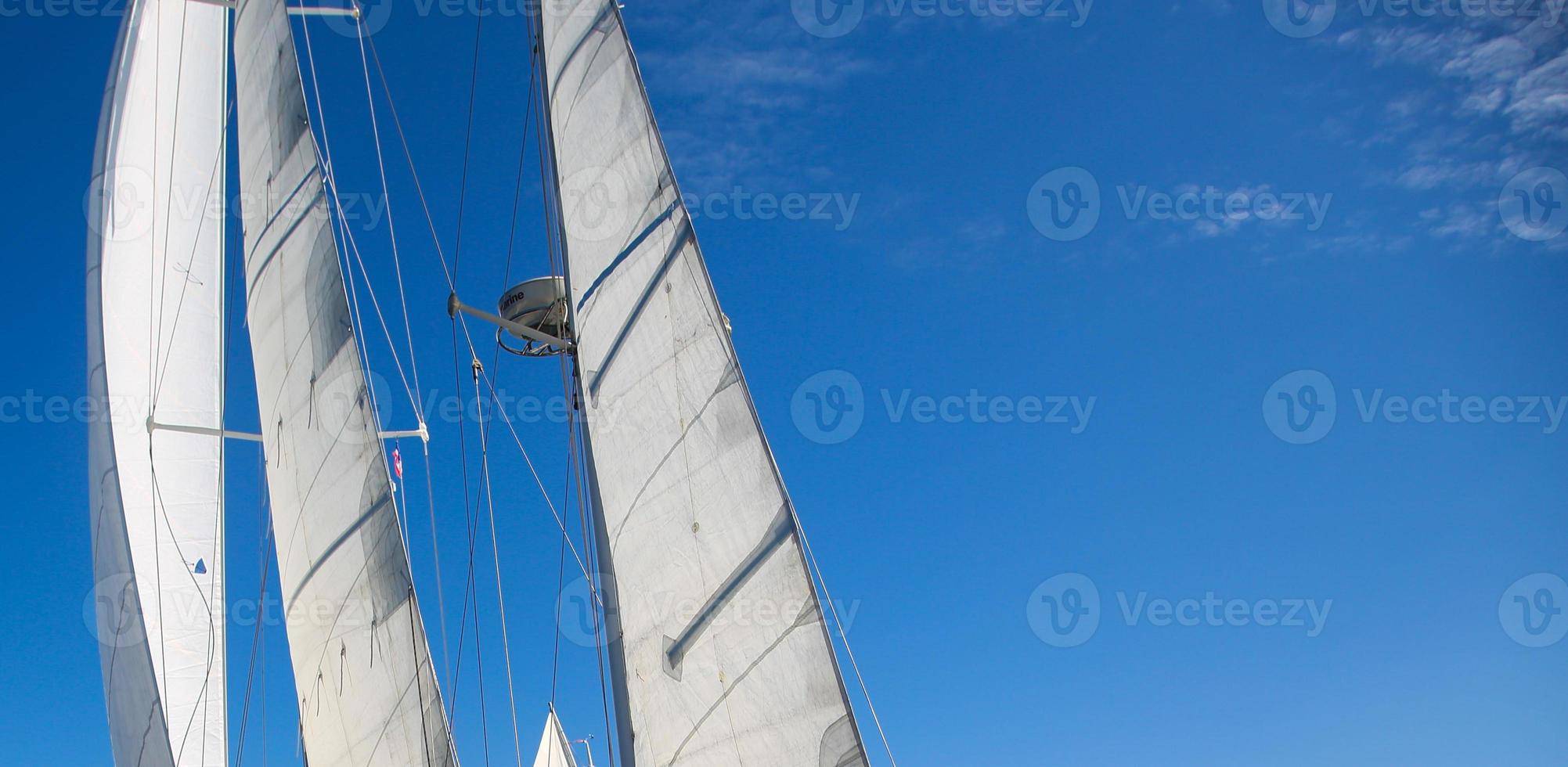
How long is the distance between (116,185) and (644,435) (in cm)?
1152

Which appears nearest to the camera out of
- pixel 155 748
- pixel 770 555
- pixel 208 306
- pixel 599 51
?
pixel 770 555

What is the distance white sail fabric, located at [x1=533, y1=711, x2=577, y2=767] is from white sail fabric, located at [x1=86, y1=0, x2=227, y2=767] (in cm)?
2399

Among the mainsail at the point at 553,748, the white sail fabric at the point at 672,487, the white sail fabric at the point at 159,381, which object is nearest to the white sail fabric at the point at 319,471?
the white sail fabric at the point at 159,381

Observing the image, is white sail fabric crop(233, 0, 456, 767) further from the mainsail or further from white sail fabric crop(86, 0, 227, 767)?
the mainsail

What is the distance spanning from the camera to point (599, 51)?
10703 millimetres

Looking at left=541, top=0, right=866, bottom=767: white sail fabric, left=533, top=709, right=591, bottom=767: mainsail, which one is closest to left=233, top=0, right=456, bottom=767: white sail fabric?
left=541, top=0, right=866, bottom=767: white sail fabric

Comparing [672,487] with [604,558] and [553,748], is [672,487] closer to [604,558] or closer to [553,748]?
[604,558]

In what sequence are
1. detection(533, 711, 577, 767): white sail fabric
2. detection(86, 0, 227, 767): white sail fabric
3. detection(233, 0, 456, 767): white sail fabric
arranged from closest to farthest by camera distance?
detection(233, 0, 456, 767): white sail fabric
detection(86, 0, 227, 767): white sail fabric
detection(533, 711, 577, 767): white sail fabric

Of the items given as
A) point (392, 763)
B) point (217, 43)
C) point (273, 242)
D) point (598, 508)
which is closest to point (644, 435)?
point (598, 508)

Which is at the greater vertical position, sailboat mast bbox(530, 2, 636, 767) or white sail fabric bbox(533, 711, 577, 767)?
white sail fabric bbox(533, 711, 577, 767)

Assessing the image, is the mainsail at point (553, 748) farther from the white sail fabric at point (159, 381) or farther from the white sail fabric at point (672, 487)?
the white sail fabric at point (672, 487)

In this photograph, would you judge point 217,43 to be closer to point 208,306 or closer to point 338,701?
point 208,306

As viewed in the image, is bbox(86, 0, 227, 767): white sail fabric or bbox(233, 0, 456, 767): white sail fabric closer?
bbox(233, 0, 456, 767): white sail fabric

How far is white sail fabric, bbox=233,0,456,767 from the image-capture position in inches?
537
